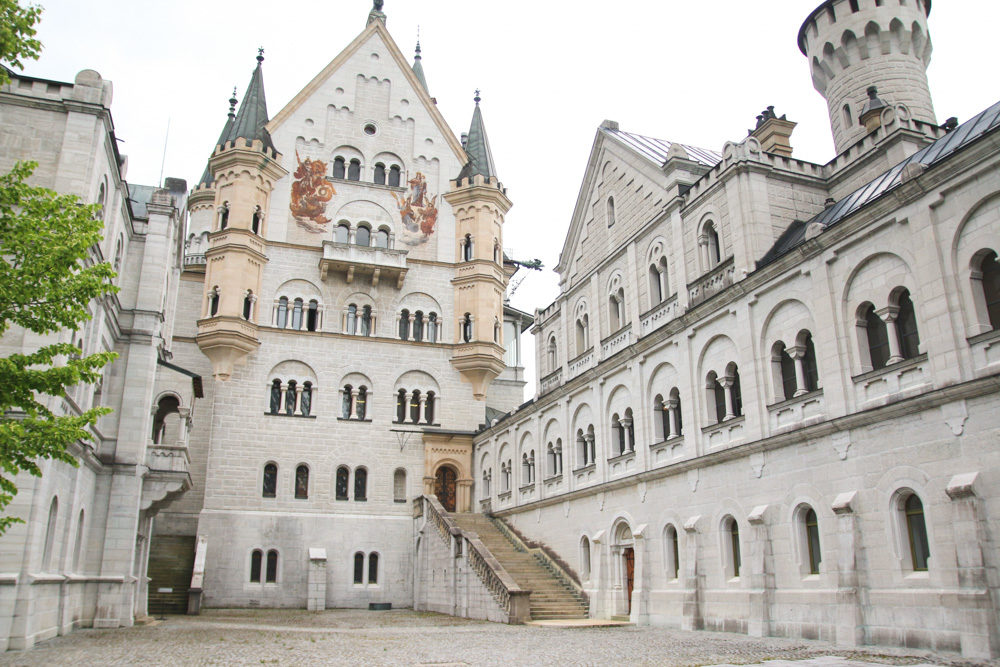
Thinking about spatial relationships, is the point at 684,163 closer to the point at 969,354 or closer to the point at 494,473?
the point at 969,354

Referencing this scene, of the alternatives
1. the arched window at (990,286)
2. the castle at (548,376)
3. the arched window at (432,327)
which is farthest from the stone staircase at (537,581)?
the arched window at (990,286)

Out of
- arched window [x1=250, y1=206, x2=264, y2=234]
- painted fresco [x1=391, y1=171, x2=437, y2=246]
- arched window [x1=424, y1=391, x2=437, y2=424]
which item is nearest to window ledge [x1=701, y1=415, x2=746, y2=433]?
arched window [x1=424, y1=391, x2=437, y2=424]

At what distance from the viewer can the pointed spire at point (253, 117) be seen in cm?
4396

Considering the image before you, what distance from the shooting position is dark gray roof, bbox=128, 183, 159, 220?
2903cm

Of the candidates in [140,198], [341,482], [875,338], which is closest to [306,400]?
[341,482]

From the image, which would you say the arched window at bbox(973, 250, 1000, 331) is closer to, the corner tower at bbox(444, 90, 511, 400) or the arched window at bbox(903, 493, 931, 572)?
the arched window at bbox(903, 493, 931, 572)

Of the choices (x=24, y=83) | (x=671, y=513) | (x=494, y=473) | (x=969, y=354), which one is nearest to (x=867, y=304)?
(x=969, y=354)

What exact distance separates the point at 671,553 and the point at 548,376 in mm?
13569

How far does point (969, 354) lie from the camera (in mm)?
15781

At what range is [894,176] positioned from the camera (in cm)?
2030

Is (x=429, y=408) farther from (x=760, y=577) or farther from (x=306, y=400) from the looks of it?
(x=760, y=577)

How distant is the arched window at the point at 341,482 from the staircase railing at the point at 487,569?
6.31 metres

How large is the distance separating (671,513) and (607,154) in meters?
16.5

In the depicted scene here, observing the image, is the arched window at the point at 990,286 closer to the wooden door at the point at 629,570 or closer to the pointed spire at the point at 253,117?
the wooden door at the point at 629,570
